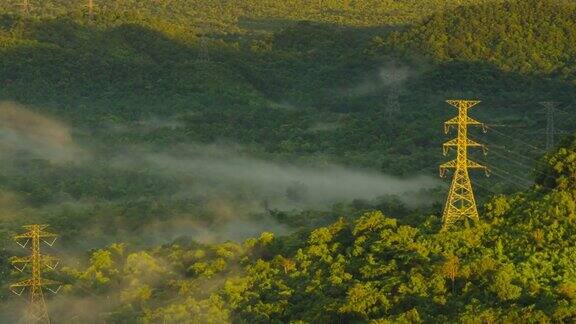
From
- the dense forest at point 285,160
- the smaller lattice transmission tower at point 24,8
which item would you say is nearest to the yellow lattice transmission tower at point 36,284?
the dense forest at point 285,160

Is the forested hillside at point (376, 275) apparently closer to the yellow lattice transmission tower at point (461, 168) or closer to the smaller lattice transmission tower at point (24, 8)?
the yellow lattice transmission tower at point (461, 168)

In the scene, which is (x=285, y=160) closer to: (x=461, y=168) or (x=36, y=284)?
(x=461, y=168)

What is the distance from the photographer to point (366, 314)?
40.4 metres

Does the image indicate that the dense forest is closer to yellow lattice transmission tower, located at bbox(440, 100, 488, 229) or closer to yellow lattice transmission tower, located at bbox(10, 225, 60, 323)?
yellow lattice transmission tower, located at bbox(440, 100, 488, 229)

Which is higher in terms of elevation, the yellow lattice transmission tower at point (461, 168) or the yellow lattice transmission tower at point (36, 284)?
the yellow lattice transmission tower at point (461, 168)

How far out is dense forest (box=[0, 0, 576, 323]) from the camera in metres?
43.0

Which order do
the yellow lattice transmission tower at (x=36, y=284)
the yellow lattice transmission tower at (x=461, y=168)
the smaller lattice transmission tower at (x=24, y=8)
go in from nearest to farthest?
the yellow lattice transmission tower at (x=461, y=168) < the yellow lattice transmission tower at (x=36, y=284) < the smaller lattice transmission tower at (x=24, y=8)

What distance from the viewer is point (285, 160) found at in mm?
90625

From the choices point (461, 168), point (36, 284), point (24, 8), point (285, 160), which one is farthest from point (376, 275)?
point (24, 8)

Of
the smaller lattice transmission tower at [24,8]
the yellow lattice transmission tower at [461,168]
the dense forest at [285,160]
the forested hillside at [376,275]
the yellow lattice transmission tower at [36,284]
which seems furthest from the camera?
the smaller lattice transmission tower at [24,8]

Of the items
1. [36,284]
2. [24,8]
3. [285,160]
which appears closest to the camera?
[36,284]

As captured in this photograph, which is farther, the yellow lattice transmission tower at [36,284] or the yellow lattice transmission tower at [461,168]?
the yellow lattice transmission tower at [36,284]

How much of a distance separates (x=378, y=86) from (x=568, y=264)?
2862 inches

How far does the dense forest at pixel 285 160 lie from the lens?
42969mm
